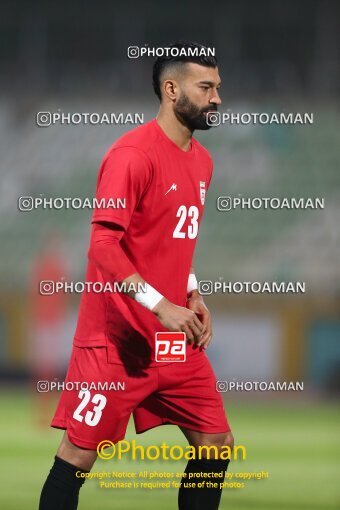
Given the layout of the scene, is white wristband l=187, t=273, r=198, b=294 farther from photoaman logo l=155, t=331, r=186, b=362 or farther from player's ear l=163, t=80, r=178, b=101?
player's ear l=163, t=80, r=178, b=101

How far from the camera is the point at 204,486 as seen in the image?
3.40 m

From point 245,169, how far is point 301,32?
2008 millimetres

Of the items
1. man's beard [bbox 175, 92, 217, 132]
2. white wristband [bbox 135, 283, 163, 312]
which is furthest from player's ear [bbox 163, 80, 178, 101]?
white wristband [bbox 135, 283, 163, 312]

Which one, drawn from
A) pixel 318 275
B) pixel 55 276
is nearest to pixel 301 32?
pixel 318 275

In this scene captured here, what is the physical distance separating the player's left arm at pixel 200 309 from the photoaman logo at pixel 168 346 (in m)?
0.08

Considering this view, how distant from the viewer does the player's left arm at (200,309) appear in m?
3.21

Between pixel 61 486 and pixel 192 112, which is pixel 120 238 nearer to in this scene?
pixel 192 112

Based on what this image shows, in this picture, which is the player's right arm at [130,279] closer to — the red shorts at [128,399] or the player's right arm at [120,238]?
the player's right arm at [120,238]

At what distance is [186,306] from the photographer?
3.41m

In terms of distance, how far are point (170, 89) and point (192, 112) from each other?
10 centimetres

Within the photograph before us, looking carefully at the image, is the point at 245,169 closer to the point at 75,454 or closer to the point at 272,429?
the point at 272,429

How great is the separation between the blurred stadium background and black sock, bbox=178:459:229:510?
644cm

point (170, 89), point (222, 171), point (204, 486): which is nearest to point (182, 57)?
point (170, 89)

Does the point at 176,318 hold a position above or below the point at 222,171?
below
